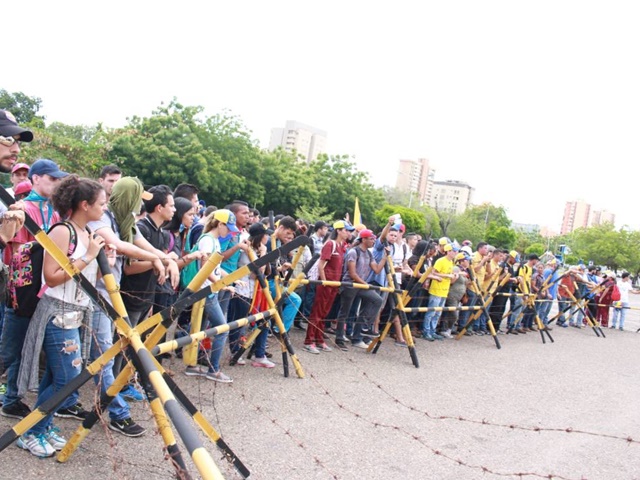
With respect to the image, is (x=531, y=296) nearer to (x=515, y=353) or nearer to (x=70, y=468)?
(x=515, y=353)

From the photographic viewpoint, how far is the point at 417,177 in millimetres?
152000

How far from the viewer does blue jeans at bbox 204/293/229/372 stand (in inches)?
206

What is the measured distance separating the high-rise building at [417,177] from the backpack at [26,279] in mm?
133020

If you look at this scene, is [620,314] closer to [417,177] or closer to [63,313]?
[63,313]

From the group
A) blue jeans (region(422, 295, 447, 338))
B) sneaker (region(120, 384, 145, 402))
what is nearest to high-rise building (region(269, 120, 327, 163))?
blue jeans (region(422, 295, 447, 338))

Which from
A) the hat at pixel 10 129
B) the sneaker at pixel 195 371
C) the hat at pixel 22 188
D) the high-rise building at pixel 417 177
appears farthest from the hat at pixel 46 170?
the high-rise building at pixel 417 177

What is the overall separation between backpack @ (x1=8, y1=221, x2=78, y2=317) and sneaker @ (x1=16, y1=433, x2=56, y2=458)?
0.80 meters

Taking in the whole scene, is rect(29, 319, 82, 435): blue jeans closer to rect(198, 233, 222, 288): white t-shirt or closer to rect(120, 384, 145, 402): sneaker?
rect(120, 384, 145, 402): sneaker

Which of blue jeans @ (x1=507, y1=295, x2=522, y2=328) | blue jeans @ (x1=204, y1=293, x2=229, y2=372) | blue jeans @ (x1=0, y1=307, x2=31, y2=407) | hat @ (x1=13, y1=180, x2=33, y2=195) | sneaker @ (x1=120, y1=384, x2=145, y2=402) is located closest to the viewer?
blue jeans @ (x1=0, y1=307, x2=31, y2=407)

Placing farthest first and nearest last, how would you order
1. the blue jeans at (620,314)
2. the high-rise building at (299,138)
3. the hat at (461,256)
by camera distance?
the high-rise building at (299,138) → the blue jeans at (620,314) → the hat at (461,256)

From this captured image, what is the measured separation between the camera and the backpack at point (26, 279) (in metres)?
3.57

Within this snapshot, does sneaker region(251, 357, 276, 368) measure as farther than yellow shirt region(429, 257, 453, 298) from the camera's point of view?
No

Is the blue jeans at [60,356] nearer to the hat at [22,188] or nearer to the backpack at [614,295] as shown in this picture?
the hat at [22,188]

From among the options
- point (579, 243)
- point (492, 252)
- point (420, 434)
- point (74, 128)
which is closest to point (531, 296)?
point (492, 252)
